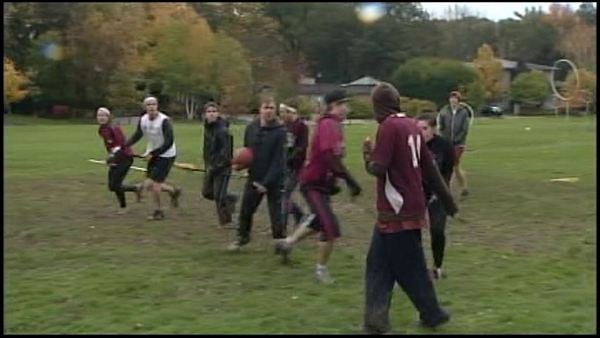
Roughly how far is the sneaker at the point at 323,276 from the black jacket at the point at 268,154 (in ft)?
4.91

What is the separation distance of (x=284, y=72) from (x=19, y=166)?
54.9m

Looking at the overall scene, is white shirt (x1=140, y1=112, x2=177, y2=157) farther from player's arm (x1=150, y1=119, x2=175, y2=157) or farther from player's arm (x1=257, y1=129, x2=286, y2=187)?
player's arm (x1=257, y1=129, x2=286, y2=187)

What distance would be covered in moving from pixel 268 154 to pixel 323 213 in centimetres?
148

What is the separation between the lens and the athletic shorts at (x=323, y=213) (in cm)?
916

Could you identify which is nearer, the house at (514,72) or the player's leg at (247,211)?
the player's leg at (247,211)

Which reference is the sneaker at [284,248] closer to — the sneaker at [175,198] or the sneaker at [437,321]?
the sneaker at [437,321]

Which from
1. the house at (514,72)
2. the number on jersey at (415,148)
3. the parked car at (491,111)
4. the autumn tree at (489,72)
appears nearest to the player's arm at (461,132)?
the number on jersey at (415,148)

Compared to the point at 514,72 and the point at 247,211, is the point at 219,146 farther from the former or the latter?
the point at 514,72

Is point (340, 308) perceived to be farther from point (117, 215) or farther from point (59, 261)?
point (117, 215)

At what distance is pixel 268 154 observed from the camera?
34.3 ft

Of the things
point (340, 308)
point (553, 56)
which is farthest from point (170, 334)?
point (553, 56)

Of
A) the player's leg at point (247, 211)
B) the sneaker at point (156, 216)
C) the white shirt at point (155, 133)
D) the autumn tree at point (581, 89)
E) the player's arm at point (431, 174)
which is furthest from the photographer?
the autumn tree at point (581, 89)

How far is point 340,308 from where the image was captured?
8039mm

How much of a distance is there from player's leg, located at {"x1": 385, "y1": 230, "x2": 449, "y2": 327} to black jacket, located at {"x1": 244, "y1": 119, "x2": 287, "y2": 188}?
3.39m
